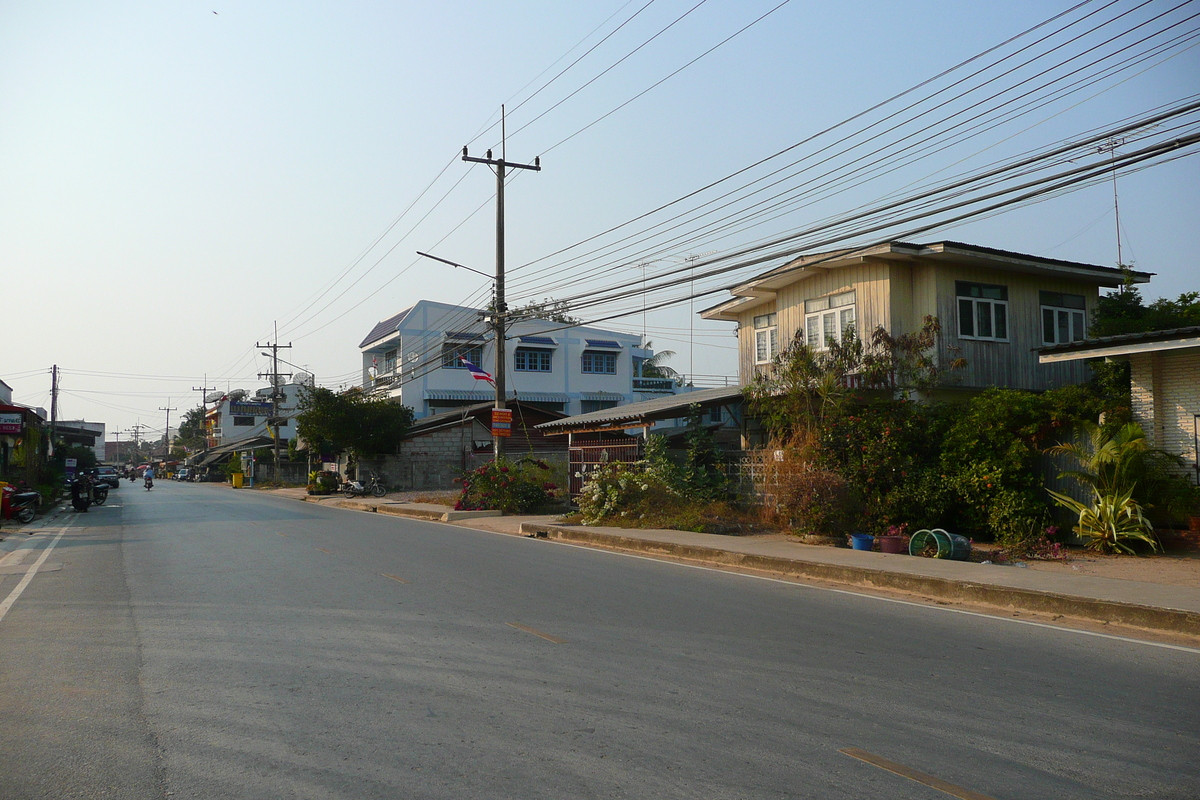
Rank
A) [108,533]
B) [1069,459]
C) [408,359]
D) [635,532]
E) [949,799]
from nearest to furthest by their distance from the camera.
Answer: [949,799], [1069,459], [635,532], [108,533], [408,359]

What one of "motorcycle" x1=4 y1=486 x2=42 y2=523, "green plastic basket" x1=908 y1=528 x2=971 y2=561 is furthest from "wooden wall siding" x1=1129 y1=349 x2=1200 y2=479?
"motorcycle" x1=4 y1=486 x2=42 y2=523

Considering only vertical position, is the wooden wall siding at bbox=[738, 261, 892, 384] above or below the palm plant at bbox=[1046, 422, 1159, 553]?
above

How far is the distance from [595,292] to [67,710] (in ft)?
62.9

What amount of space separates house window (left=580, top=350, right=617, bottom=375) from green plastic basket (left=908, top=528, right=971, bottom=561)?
153 ft

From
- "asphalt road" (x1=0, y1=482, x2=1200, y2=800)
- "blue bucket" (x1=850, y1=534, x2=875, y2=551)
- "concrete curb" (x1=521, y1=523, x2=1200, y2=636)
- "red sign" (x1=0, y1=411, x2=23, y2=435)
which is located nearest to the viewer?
"asphalt road" (x1=0, y1=482, x2=1200, y2=800)

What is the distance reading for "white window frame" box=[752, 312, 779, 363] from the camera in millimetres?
25602

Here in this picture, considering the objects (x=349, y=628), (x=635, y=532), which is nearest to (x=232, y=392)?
(x=635, y=532)

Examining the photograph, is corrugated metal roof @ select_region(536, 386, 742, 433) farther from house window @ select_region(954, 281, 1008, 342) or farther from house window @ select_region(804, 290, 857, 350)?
house window @ select_region(954, 281, 1008, 342)

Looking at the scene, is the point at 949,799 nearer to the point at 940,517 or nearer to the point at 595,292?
the point at 940,517

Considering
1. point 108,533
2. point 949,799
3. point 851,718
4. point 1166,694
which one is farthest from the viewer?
point 108,533

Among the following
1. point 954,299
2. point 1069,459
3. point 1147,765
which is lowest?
point 1147,765

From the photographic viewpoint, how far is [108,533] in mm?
21250

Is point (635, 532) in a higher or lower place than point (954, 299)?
lower

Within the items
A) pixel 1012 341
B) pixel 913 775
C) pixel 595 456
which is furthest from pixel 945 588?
pixel 595 456
